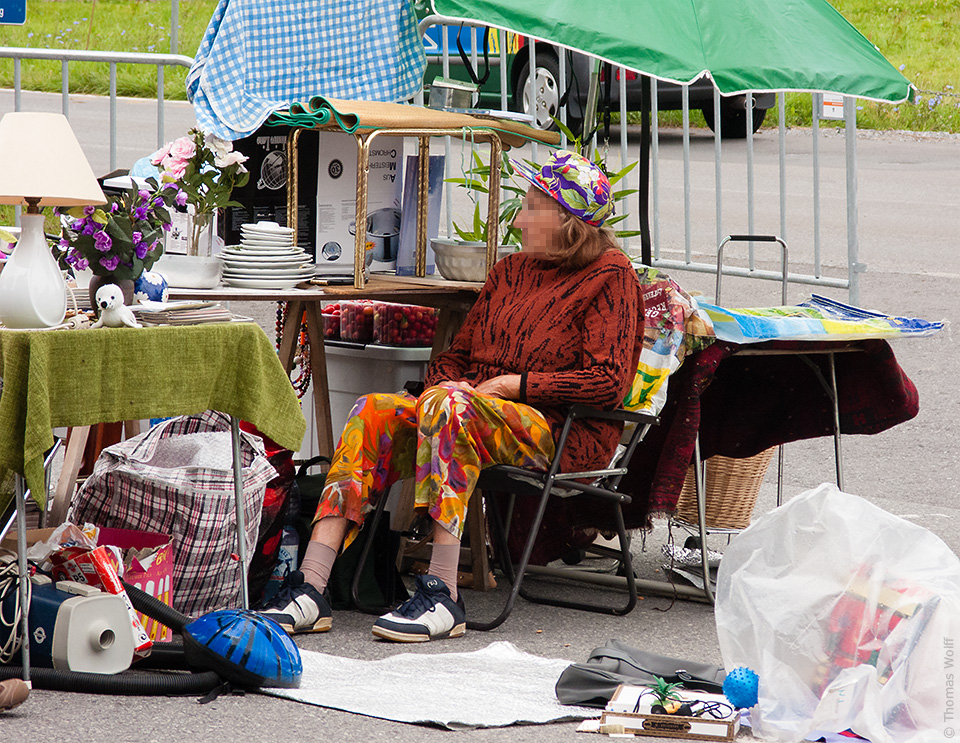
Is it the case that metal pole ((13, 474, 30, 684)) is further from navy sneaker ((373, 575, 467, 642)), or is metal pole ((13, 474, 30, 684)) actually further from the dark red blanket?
the dark red blanket

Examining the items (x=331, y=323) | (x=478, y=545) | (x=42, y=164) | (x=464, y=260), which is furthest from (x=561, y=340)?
(x=42, y=164)

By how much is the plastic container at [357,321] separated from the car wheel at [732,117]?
546cm

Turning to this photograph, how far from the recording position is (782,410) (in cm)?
493

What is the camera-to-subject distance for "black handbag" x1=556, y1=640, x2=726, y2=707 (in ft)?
11.8

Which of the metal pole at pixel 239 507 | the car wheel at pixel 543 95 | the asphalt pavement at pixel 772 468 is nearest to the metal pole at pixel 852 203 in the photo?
the asphalt pavement at pixel 772 468

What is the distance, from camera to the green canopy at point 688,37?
4383 mm

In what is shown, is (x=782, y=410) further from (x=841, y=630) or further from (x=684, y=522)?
(x=841, y=630)

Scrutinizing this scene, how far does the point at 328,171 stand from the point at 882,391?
6.88 ft

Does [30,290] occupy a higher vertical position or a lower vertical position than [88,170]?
lower

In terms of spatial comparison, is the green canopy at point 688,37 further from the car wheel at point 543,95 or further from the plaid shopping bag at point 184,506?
the car wheel at point 543,95

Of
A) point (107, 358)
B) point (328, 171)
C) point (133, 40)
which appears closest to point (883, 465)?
point (328, 171)

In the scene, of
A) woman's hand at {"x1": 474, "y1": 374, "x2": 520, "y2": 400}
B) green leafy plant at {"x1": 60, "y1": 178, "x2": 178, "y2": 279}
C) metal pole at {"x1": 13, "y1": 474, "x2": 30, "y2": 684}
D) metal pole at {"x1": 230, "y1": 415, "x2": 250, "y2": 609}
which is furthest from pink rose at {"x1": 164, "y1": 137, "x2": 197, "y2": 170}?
metal pole at {"x1": 13, "y1": 474, "x2": 30, "y2": 684}

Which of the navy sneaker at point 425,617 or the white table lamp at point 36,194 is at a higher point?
the white table lamp at point 36,194

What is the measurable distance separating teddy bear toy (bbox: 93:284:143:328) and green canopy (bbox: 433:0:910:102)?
1494mm
